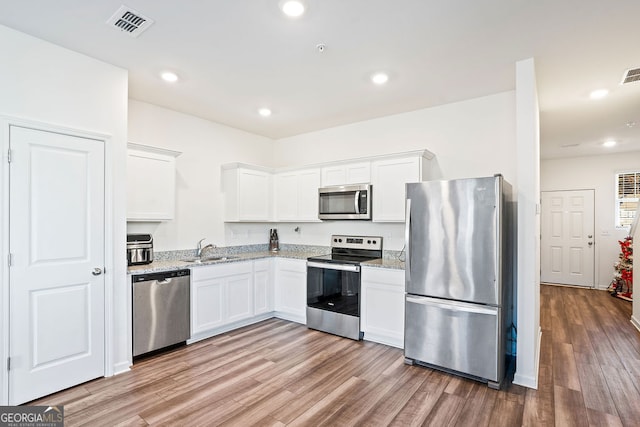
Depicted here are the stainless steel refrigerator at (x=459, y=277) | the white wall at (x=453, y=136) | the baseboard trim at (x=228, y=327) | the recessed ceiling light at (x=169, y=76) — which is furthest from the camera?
the baseboard trim at (x=228, y=327)

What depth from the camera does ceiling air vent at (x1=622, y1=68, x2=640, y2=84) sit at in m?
3.02

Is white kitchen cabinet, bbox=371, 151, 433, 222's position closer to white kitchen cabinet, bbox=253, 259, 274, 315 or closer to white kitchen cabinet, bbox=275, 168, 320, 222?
white kitchen cabinet, bbox=275, 168, 320, 222

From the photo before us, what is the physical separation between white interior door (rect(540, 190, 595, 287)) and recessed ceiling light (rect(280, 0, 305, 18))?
7290mm

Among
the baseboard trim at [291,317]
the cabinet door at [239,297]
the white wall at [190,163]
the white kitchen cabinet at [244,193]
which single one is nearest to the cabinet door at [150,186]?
the white wall at [190,163]

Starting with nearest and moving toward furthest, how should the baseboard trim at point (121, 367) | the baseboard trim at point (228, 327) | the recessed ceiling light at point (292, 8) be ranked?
the recessed ceiling light at point (292, 8) → the baseboard trim at point (121, 367) → the baseboard trim at point (228, 327)

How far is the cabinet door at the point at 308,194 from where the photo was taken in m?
4.62

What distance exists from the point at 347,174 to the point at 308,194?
0.70 metres

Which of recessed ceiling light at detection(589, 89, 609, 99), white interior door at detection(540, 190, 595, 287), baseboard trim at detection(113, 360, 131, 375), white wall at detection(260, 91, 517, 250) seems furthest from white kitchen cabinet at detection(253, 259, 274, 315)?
white interior door at detection(540, 190, 595, 287)

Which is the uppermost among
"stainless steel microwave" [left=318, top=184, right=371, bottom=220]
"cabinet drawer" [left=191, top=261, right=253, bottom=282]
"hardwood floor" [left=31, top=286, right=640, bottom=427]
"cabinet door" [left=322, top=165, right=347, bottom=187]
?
"cabinet door" [left=322, top=165, right=347, bottom=187]

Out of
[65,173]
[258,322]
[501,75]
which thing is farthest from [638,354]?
[65,173]

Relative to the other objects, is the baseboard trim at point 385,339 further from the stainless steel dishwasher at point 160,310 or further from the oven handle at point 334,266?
the stainless steel dishwasher at point 160,310

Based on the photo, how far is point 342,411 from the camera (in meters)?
2.40

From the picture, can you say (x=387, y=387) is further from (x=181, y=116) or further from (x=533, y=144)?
(x=181, y=116)

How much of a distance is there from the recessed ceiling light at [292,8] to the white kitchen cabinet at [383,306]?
2.54 metres
